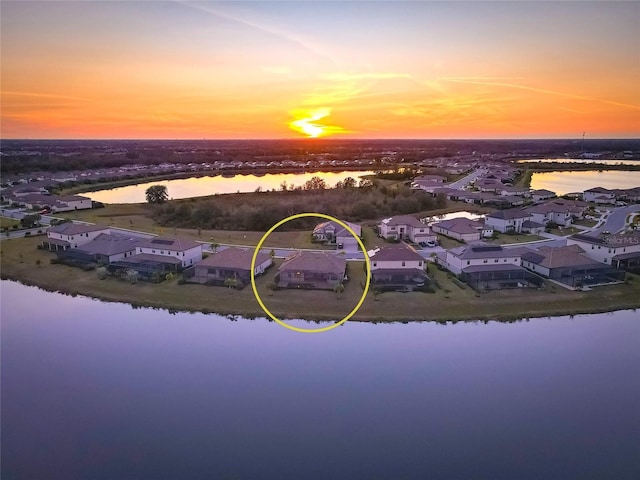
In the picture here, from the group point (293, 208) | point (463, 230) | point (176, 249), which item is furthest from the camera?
point (293, 208)

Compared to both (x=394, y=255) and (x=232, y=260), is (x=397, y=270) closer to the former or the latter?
(x=394, y=255)

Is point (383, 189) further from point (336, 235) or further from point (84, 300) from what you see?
point (84, 300)

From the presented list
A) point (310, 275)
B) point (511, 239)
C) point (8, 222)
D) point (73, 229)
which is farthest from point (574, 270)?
point (8, 222)

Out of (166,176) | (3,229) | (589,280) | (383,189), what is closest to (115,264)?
(3,229)

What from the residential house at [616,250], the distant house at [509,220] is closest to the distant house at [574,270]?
the residential house at [616,250]

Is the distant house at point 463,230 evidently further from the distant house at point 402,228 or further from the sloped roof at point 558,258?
the sloped roof at point 558,258

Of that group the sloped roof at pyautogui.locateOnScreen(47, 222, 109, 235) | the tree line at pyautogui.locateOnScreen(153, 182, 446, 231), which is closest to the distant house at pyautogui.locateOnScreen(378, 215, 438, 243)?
the tree line at pyautogui.locateOnScreen(153, 182, 446, 231)

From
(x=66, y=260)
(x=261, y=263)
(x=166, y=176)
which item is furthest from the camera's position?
(x=166, y=176)
